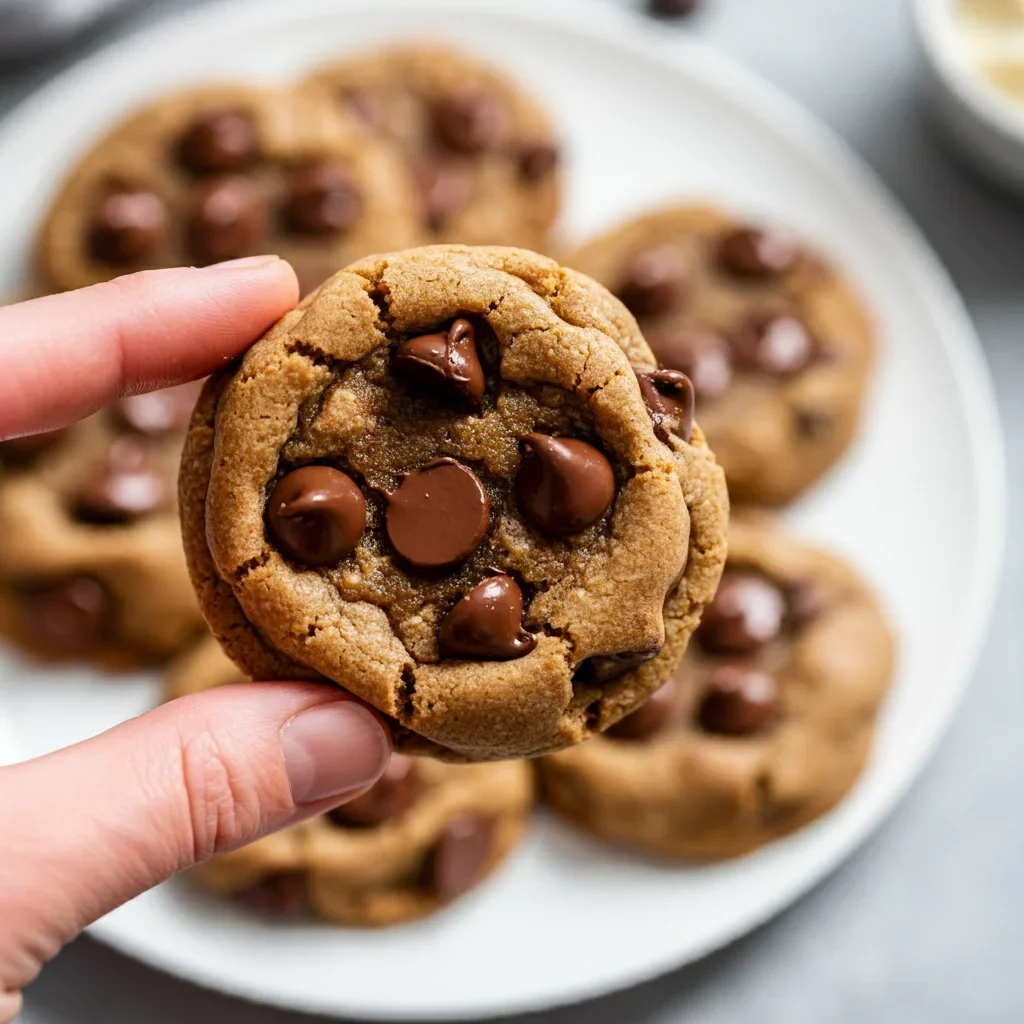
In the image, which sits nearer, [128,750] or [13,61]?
[128,750]

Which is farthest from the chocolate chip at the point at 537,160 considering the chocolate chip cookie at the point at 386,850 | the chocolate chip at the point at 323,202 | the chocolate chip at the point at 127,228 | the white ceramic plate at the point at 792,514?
the chocolate chip cookie at the point at 386,850

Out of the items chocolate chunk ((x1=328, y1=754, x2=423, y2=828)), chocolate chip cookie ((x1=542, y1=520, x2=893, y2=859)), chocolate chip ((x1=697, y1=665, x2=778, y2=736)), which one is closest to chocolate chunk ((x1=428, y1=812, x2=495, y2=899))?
chocolate chunk ((x1=328, y1=754, x2=423, y2=828))

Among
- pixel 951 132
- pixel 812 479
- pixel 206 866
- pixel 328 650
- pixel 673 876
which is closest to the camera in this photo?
pixel 328 650

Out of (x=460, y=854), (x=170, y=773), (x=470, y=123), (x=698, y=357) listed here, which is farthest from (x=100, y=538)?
(x=698, y=357)

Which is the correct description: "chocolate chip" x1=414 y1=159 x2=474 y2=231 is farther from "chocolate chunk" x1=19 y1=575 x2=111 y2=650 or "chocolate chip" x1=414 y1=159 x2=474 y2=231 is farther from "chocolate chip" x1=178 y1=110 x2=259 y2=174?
"chocolate chunk" x1=19 y1=575 x2=111 y2=650

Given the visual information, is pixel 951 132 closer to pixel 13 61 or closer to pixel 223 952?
pixel 13 61

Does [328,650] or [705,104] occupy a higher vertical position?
[328,650]

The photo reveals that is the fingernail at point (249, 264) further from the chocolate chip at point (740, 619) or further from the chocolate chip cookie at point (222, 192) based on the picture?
the chocolate chip at point (740, 619)

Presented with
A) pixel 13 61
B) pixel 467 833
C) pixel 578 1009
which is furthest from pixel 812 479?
pixel 13 61
